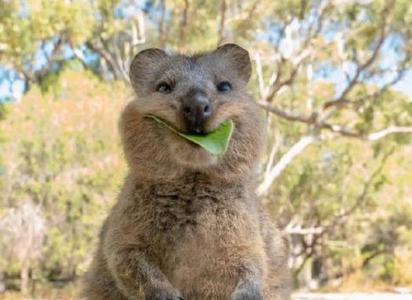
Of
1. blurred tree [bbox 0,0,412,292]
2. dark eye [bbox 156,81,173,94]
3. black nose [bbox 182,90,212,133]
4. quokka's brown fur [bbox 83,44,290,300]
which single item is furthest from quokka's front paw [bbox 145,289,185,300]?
blurred tree [bbox 0,0,412,292]

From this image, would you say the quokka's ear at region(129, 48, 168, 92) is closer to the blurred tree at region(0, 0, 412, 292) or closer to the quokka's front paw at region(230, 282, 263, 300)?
the quokka's front paw at region(230, 282, 263, 300)

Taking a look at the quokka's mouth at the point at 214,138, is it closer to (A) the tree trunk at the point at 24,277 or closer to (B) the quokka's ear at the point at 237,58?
(B) the quokka's ear at the point at 237,58

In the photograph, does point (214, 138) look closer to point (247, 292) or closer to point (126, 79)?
point (247, 292)

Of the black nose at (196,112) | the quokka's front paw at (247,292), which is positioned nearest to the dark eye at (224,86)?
the black nose at (196,112)

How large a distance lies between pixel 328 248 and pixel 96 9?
69.1 feet

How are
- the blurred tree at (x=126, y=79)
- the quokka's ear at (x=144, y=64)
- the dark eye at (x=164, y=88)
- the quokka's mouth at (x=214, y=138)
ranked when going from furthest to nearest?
the blurred tree at (x=126, y=79) < the quokka's ear at (x=144, y=64) < the dark eye at (x=164, y=88) < the quokka's mouth at (x=214, y=138)

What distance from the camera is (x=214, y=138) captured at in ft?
8.50

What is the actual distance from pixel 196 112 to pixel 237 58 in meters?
0.67

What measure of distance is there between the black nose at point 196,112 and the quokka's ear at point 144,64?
540 millimetres

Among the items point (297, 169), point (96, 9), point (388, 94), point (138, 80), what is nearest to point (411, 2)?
point (388, 94)

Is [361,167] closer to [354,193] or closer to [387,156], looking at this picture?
[354,193]

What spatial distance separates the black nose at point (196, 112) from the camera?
2.55 meters

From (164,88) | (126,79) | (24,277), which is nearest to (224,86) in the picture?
(164,88)

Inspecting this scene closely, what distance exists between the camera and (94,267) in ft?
10.2
